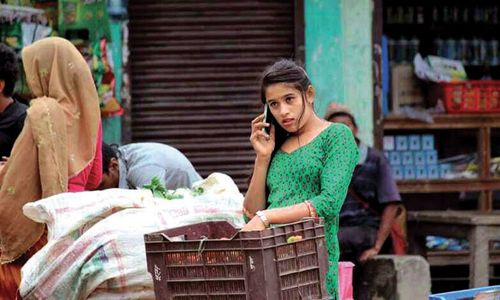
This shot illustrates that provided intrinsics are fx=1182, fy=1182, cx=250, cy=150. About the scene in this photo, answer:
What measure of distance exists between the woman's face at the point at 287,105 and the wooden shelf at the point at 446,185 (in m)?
5.54

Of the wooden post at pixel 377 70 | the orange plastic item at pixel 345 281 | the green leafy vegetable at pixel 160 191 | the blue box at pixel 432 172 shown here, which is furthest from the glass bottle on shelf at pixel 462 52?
the green leafy vegetable at pixel 160 191

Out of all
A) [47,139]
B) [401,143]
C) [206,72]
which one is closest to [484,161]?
[401,143]

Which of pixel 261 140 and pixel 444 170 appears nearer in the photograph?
pixel 261 140

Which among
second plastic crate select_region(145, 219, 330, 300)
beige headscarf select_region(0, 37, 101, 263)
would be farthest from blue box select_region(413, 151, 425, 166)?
second plastic crate select_region(145, 219, 330, 300)

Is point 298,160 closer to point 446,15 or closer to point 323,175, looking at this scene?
point 323,175

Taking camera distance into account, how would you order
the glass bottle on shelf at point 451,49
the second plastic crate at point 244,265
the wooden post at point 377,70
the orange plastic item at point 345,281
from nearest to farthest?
the second plastic crate at point 244,265, the orange plastic item at point 345,281, the wooden post at point 377,70, the glass bottle on shelf at point 451,49

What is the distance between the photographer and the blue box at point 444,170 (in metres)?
10.2

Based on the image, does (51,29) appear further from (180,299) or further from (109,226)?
(180,299)

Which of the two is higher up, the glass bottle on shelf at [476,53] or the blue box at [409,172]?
the glass bottle on shelf at [476,53]

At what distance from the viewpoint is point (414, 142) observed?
1033 cm

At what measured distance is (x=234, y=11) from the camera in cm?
895

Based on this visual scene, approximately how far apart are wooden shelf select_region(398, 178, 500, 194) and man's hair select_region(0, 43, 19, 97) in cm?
450

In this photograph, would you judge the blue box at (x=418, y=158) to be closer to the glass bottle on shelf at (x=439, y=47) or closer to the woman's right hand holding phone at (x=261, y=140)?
the glass bottle on shelf at (x=439, y=47)

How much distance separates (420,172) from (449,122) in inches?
19.8
